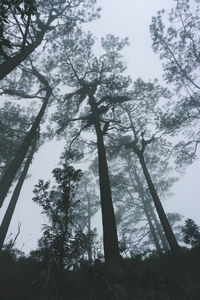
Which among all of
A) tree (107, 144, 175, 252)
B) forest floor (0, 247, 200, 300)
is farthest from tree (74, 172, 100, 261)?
forest floor (0, 247, 200, 300)

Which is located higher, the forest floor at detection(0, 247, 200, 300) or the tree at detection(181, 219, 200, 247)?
the tree at detection(181, 219, 200, 247)

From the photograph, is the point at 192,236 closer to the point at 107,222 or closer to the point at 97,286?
the point at 107,222

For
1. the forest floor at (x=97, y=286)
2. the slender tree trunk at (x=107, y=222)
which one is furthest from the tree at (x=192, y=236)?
the slender tree trunk at (x=107, y=222)

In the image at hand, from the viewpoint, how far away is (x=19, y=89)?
16.8 meters

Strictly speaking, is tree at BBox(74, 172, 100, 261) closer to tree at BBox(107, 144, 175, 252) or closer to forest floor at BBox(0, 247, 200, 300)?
tree at BBox(107, 144, 175, 252)

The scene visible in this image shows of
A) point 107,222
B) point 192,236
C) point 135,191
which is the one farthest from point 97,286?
point 135,191

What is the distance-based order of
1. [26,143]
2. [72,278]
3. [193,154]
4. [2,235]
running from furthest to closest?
[193,154], [26,143], [2,235], [72,278]

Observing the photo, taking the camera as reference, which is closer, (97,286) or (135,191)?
(97,286)

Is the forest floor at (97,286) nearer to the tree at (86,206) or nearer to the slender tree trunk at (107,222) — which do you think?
the slender tree trunk at (107,222)

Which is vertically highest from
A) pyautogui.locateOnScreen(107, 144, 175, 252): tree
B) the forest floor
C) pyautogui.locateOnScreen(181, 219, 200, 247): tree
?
pyautogui.locateOnScreen(107, 144, 175, 252): tree

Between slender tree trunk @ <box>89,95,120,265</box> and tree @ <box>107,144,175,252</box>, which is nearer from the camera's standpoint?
slender tree trunk @ <box>89,95,120,265</box>

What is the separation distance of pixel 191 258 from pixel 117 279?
423 cm

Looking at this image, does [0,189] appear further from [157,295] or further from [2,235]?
[157,295]

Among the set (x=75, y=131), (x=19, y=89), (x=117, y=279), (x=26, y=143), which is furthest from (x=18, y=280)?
(x=19, y=89)
